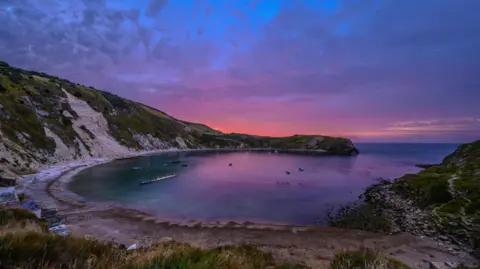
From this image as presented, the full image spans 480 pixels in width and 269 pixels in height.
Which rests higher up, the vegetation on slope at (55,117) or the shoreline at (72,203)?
the vegetation on slope at (55,117)

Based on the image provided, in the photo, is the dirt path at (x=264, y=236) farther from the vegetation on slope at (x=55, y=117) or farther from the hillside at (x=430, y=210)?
the vegetation on slope at (x=55, y=117)

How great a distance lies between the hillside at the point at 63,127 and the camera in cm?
5516

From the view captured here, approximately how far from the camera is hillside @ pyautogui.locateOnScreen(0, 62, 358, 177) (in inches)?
2172

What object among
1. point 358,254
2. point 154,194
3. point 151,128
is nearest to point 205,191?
point 154,194

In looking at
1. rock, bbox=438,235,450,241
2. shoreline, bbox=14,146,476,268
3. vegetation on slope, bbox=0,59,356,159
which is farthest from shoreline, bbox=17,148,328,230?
vegetation on slope, bbox=0,59,356,159

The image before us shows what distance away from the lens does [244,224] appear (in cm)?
2669

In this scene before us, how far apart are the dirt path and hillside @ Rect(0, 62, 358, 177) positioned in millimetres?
23727

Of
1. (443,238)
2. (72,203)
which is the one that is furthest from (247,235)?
(72,203)

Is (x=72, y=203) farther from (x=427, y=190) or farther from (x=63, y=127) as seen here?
(x=63, y=127)

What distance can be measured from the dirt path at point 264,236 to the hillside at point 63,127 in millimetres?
23727

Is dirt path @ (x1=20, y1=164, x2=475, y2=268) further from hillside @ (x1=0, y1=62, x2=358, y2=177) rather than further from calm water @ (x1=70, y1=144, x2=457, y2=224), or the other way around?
hillside @ (x1=0, y1=62, x2=358, y2=177)

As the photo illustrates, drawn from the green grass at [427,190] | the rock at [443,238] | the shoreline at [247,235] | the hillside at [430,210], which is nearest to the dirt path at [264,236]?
the shoreline at [247,235]

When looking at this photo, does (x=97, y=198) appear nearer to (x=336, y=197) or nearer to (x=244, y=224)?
(x=244, y=224)

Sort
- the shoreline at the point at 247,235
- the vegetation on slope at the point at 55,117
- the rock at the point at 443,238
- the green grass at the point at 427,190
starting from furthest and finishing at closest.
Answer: the vegetation on slope at the point at 55,117 < the green grass at the point at 427,190 < the rock at the point at 443,238 < the shoreline at the point at 247,235
